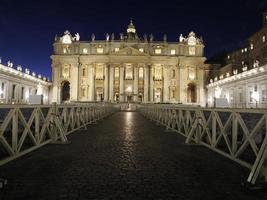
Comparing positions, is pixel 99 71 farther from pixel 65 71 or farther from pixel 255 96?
pixel 255 96

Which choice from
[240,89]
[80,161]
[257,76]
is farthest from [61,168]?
[240,89]

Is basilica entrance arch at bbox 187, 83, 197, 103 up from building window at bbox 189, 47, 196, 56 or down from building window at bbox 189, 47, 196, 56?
down

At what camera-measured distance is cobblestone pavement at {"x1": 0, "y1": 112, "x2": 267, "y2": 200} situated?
4.75 m

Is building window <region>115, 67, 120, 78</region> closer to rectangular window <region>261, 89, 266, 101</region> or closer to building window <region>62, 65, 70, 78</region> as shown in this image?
building window <region>62, 65, 70, 78</region>

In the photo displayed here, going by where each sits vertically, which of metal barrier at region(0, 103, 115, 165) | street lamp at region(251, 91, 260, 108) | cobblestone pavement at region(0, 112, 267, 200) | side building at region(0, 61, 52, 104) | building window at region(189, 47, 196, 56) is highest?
building window at region(189, 47, 196, 56)

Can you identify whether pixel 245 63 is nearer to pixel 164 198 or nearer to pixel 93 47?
pixel 93 47

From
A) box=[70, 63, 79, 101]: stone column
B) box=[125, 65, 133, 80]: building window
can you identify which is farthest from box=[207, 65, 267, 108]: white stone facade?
box=[70, 63, 79, 101]: stone column

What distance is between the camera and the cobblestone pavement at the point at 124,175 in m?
4.75

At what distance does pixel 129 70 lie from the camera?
288ft

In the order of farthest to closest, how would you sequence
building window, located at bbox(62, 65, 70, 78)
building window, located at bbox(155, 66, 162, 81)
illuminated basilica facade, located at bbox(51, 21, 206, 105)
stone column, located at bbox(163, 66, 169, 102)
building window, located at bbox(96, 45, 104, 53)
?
building window, located at bbox(155, 66, 162, 81)
building window, located at bbox(96, 45, 104, 53)
building window, located at bbox(62, 65, 70, 78)
stone column, located at bbox(163, 66, 169, 102)
illuminated basilica facade, located at bbox(51, 21, 206, 105)

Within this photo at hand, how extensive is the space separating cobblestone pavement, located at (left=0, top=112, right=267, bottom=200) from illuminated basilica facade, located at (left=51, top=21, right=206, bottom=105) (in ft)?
257

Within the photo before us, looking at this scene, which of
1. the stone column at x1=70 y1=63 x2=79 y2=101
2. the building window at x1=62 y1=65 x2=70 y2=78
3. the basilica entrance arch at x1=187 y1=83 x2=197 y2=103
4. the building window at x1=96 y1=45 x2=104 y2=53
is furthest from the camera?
the basilica entrance arch at x1=187 y1=83 x2=197 y2=103

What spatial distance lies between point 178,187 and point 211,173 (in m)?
1.37

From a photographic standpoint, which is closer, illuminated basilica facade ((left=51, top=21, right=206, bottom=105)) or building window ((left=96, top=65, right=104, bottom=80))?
illuminated basilica facade ((left=51, top=21, right=206, bottom=105))
